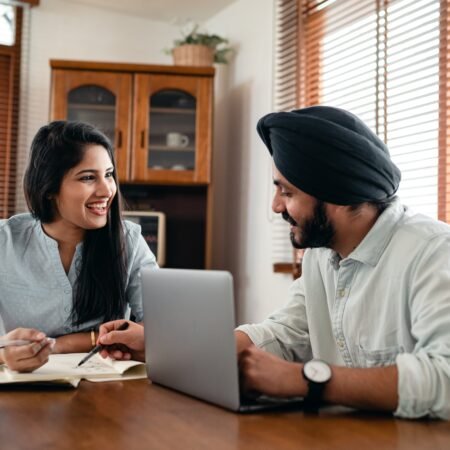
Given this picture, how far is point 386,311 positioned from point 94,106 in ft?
9.17

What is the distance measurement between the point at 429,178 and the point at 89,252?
53.6 inches

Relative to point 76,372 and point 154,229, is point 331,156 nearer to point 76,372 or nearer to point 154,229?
point 76,372

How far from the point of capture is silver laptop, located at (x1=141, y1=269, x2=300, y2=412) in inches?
44.5

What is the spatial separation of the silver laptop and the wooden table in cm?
4

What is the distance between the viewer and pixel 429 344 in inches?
46.3

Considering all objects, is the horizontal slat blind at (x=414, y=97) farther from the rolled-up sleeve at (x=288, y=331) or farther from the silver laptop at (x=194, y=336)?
the silver laptop at (x=194, y=336)

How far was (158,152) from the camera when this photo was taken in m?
3.83

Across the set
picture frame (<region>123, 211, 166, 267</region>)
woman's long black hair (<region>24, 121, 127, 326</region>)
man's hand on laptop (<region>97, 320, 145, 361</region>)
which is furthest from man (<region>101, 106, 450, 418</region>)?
picture frame (<region>123, 211, 166, 267</region>)

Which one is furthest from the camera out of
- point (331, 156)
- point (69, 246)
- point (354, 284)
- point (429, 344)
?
point (69, 246)

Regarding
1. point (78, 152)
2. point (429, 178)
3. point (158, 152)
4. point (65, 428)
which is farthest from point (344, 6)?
point (65, 428)

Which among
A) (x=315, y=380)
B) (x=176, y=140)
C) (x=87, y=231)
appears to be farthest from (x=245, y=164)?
(x=315, y=380)

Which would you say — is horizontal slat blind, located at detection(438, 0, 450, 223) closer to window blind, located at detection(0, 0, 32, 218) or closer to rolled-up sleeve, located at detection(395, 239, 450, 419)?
rolled-up sleeve, located at detection(395, 239, 450, 419)

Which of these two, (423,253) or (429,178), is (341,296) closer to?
(423,253)

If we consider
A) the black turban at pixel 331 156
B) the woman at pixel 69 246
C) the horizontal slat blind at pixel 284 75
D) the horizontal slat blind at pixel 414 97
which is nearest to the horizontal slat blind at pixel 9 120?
the horizontal slat blind at pixel 284 75
